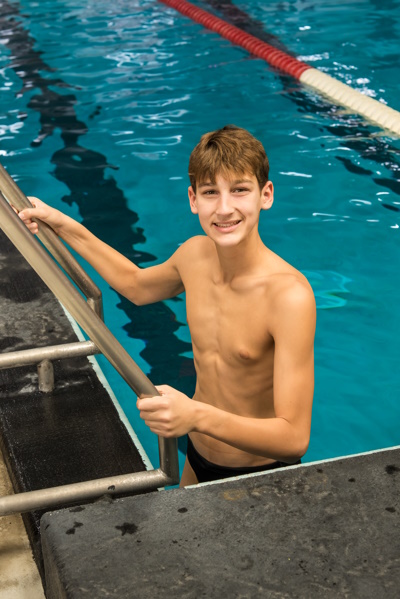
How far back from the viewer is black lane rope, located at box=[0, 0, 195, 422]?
3887 mm

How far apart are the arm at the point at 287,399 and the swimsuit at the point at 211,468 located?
0.33m

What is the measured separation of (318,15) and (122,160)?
4.17 metres

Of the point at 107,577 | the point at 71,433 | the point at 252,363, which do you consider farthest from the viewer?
the point at 71,433

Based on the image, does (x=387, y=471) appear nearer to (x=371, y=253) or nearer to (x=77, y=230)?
(x=77, y=230)

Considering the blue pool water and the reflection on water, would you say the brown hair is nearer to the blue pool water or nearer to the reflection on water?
the blue pool water

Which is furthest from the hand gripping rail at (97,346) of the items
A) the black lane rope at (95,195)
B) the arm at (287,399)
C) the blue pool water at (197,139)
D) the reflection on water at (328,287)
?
the reflection on water at (328,287)

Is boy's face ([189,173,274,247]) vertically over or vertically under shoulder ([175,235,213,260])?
over

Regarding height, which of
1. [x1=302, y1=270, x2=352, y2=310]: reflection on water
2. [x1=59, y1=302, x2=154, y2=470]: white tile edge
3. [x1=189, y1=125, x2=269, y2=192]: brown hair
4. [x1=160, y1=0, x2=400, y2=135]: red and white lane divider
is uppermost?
[x1=189, y1=125, x2=269, y2=192]: brown hair

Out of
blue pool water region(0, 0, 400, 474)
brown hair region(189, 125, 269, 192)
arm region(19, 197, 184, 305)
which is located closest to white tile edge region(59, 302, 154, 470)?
arm region(19, 197, 184, 305)

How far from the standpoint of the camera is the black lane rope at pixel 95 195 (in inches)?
153

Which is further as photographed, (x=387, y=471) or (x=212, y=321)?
(x=212, y=321)

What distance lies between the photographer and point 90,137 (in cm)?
636

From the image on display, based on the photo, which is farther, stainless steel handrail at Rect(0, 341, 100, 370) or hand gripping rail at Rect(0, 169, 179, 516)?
stainless steel handrail at Rect(0, 341, 100, 370)

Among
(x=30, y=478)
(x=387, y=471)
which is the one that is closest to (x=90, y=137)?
(x=30, y=478)
